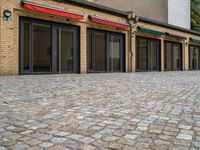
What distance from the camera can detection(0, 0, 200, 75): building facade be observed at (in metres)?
10.3

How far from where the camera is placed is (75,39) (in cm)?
1286

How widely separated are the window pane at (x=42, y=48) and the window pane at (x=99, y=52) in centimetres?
295

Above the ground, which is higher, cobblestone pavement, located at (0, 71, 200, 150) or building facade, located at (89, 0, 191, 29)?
building facade, located at (89, 0, 191, 29)

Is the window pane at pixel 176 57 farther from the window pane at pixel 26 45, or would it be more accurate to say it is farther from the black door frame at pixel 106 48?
the window pane at pixel 26 45

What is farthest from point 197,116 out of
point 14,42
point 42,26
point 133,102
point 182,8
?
point 182,8

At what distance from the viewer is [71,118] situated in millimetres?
3086

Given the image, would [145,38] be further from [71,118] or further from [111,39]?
[71,118]

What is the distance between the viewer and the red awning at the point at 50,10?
10254 mm

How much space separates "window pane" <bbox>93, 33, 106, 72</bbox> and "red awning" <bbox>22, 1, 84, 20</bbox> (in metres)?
2.01

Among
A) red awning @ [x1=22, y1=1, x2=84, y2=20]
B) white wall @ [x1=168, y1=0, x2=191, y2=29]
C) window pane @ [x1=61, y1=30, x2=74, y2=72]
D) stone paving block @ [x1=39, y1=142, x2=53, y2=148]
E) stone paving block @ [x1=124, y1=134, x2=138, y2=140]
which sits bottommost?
stone paving block @ [x1=39, y1=142, x2=53, y2=148]

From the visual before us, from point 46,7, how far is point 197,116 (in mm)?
8990

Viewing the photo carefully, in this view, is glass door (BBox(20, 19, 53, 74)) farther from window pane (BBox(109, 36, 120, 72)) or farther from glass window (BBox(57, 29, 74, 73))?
window pane (BBox(109, 36, 120, 72))

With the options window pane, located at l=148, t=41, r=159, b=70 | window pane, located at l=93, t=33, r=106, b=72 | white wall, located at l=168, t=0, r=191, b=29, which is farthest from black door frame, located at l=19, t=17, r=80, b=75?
white wall, located at l=168, t=0, r=191, b=29

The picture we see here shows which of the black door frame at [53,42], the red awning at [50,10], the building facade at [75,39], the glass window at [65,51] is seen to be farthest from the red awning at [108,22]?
the glass window at [65,51]
